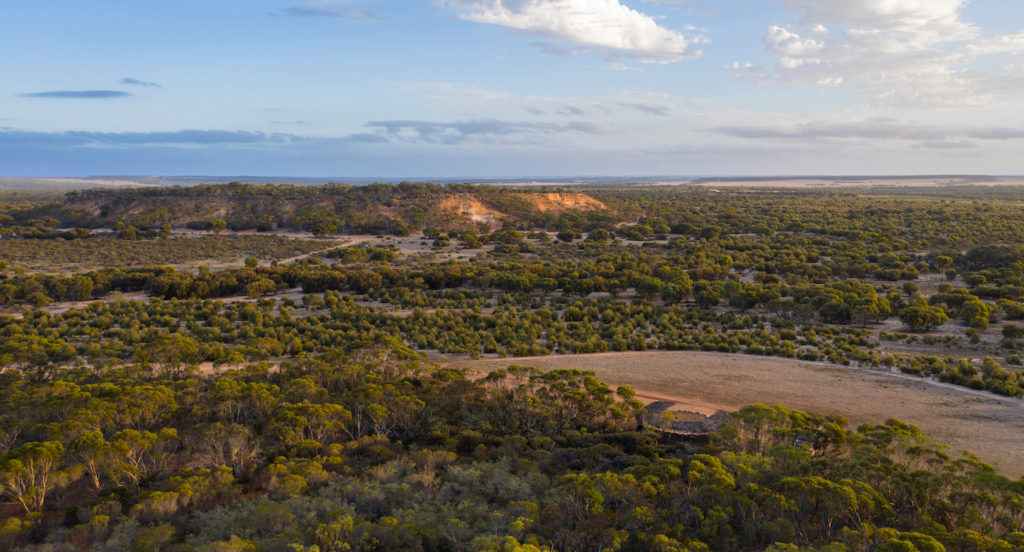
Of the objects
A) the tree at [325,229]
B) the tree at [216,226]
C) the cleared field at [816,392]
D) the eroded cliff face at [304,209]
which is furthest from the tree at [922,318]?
the tree at [216,226]

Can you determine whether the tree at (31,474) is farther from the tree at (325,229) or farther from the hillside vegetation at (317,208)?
the tree at (325,229)

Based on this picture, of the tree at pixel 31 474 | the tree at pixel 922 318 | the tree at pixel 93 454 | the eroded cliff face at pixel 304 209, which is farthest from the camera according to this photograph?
the eroded cliff face at pixel 304 209

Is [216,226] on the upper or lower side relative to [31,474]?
upper

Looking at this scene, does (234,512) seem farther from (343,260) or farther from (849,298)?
(343,260)

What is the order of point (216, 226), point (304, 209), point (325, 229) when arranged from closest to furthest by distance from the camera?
point (325, 229) < point (216, 226) < point (304, 209)

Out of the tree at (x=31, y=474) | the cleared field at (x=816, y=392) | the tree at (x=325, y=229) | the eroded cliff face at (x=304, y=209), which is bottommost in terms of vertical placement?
the cleared field at (x=816, y=392)

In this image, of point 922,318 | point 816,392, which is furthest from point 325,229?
point 816,392

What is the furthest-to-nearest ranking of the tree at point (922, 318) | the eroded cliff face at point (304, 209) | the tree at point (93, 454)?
the eroded cliff face at point (304, 209), the tree at point (922, 318), the tree at point (93, 454)

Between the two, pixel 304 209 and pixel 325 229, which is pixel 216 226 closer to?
pixel 304 209

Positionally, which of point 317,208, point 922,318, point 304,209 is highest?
point 317,208
